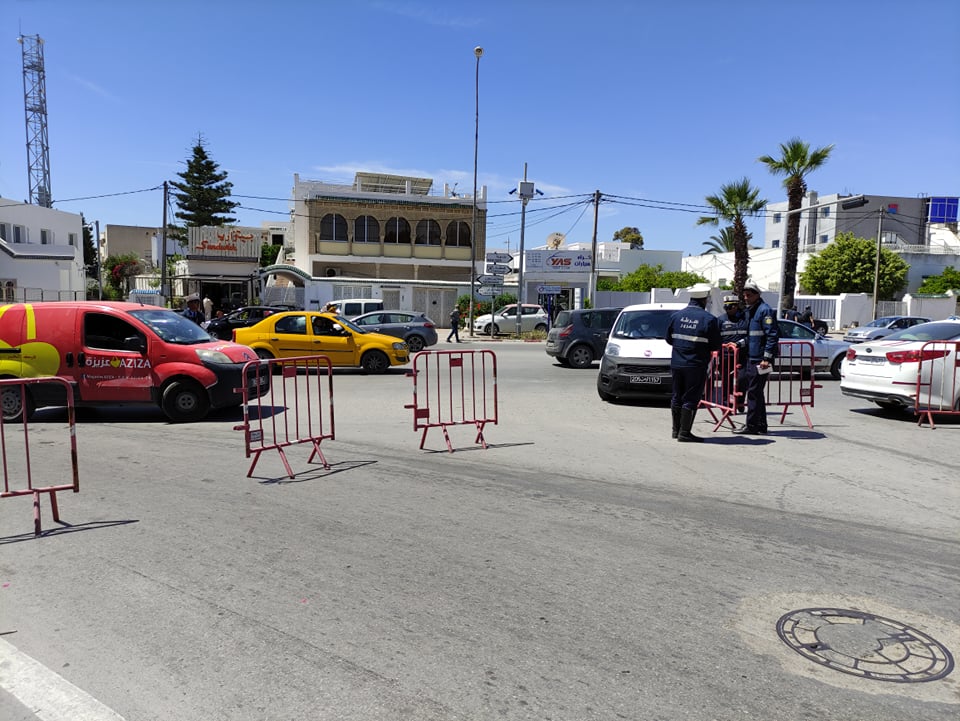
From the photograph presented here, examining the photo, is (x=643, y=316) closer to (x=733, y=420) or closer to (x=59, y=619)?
(x=733, y=420)

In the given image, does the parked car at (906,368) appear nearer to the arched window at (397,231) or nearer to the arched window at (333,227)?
the arched window at (397,231)

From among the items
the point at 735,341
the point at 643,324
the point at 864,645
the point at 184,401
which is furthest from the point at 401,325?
the point at 864,645

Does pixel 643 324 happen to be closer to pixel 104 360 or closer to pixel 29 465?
pixel 104 360

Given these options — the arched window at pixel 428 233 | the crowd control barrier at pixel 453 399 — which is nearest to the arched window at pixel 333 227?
the arched window at pixel 428 233

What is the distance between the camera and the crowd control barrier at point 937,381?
9953 mm

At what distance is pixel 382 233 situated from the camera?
48156 mm

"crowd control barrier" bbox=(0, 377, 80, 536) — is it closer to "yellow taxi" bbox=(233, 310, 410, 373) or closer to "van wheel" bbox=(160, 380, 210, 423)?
"van wheel" bbox=(160, 380, 210, 423)

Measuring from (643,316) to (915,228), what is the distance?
2971 inches

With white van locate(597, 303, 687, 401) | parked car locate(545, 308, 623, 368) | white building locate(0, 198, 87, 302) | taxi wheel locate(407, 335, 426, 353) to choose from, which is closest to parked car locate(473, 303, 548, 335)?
taxi wheel locate(407, 335, 426, 353)

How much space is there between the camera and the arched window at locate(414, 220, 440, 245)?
4894cm

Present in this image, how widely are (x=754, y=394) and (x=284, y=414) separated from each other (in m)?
6.37

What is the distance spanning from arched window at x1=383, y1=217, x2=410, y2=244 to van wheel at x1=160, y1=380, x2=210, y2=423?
130ft

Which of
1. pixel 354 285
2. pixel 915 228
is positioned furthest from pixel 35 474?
pixel 915 228

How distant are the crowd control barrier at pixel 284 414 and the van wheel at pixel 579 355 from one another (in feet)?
24.5
